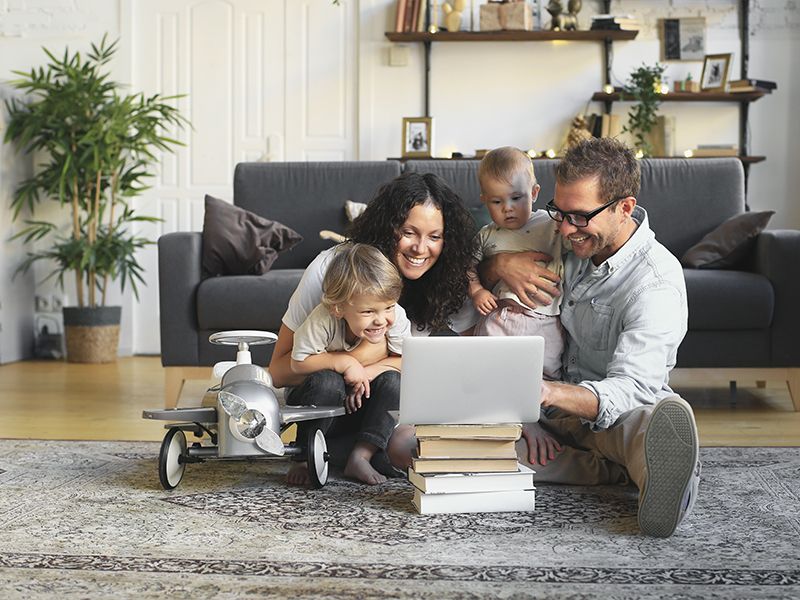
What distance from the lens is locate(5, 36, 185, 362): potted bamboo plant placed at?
5.62 metres

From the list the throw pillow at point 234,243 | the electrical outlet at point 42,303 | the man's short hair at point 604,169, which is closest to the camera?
the man's short hair at point 604,169

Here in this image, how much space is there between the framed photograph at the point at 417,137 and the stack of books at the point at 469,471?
3.86 m

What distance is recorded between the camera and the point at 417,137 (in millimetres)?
5992

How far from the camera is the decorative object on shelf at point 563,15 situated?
585cm

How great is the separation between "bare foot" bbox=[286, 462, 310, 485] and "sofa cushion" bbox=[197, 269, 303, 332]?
4.54ft

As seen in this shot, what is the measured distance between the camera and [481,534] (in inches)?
81.4

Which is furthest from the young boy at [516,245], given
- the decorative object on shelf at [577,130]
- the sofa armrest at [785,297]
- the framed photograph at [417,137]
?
the framed photograph at [417,137]

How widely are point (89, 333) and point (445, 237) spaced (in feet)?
11.8

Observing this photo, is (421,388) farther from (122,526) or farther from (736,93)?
(736,93)

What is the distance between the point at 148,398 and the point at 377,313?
2118 mm

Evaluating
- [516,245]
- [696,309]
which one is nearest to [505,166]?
[516,245]

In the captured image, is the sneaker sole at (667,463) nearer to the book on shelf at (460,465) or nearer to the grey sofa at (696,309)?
the book on shelf at (460,465)

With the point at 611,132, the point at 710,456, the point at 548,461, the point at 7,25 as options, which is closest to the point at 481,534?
the point at 548,461

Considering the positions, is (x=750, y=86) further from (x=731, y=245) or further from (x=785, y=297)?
(x=785, y=297)
